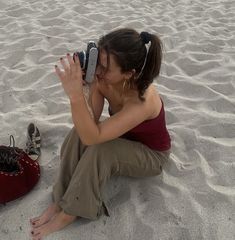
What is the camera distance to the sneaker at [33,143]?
97.4 inches

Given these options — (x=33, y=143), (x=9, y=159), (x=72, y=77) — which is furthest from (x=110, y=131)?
(x=33, y=143)


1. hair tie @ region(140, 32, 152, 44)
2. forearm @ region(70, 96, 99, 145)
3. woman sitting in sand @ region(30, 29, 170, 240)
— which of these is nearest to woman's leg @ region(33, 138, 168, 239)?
woman sitting in sand @ region(30, 29, 170, 240)

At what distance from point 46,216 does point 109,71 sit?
0.80 metres

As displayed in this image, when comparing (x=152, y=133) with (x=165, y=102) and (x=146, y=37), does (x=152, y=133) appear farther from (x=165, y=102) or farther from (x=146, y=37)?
(x=165, y=102)

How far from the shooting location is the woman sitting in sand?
1812mm

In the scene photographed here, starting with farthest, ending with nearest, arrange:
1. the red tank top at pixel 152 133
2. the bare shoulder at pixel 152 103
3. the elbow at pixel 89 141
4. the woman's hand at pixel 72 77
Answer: the red tank top at pixel 152 133, the bare shoulder at pixel 152 103, the elbow at pixel 89 141, the woman's hand at pixel 72 77

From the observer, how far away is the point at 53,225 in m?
1.99

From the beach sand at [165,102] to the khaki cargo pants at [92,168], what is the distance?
12 cm

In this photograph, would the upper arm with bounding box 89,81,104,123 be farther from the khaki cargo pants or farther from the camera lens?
the camera lens

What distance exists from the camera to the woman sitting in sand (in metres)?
0.04

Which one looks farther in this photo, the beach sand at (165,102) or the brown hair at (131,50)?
the beach sand at (165,102)

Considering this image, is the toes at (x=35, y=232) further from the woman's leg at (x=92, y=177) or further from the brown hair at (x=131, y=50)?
the brown hair at (x=131, y=50)

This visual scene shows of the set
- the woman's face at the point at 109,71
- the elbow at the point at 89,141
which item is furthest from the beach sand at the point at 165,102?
the woman's face at the point at 109,71

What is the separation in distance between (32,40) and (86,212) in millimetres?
2514
